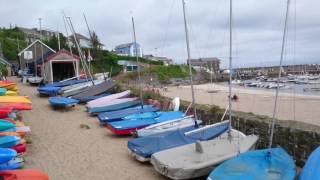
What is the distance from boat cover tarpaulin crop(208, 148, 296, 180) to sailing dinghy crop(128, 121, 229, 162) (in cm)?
277

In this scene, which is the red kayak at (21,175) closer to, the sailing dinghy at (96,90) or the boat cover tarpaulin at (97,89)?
the sailing dinghy at (96,90)

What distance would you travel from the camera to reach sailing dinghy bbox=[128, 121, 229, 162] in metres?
11.4

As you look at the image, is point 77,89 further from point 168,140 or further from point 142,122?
point 168,140

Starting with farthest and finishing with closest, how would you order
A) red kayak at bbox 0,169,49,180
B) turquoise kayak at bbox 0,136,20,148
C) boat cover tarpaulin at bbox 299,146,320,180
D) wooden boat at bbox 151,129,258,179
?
1. turquoise kayak at bbox 0,136,20,148
2. wooden boat at bbox 151,129,258,179
3. red kayak at bbox 0,169,49,180
4. boat cover tarpaulin at bbox 299,146,320,180

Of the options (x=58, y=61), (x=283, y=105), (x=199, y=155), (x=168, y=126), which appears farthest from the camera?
(x=58, y=61)

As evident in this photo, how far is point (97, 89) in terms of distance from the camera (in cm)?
2525

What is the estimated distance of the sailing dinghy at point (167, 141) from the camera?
447 inches

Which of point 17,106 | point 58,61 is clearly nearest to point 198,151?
point 17,106

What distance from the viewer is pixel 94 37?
7275cm

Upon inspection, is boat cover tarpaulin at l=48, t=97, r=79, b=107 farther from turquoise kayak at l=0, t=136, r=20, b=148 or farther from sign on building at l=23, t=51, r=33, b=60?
sign on building at l=23, t=51, r=33, b=60

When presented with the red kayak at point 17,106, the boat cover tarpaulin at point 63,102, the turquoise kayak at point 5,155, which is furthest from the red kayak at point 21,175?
the boat cover tarpaulin at point 63,102

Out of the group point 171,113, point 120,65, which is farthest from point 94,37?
point 171,113

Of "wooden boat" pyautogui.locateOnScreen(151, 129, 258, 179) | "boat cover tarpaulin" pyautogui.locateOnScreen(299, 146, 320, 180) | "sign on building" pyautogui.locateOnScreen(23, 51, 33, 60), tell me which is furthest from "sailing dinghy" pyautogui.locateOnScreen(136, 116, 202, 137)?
"sign on building" pyautogui.locateOnScreen(23, 51, 33, 60)

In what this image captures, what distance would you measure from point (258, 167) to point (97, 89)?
17.8 meters
